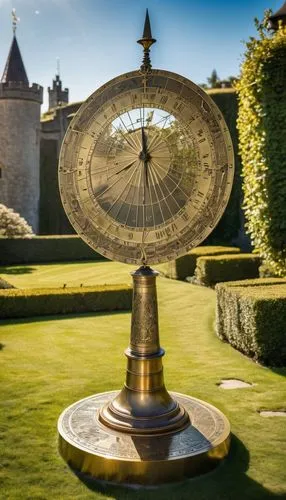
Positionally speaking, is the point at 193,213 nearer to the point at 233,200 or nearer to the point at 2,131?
the point at 233,200

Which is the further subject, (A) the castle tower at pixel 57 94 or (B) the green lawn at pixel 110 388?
(A) the castle tower at pixel 57 94

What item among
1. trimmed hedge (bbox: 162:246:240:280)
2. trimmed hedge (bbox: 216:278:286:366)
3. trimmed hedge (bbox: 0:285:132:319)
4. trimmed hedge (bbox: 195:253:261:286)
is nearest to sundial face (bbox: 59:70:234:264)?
trimmed hedge (bbox: 216:278:286:366)

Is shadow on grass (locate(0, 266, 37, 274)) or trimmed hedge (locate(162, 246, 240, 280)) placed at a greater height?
trimmed hedge (locate(162, 246, 240, 280))

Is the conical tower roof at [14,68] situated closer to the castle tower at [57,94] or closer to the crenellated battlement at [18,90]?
the crenellated battlement at [18,90]

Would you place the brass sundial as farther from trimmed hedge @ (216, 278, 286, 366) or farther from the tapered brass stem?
trimmed hedge @ (216, 278, 286, 366)

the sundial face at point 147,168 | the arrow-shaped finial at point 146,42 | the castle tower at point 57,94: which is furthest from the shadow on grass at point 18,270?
the castle tower at point 57,94

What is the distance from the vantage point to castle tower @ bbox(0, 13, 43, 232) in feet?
119

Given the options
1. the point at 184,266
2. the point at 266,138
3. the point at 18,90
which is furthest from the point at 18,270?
the point at 18,90

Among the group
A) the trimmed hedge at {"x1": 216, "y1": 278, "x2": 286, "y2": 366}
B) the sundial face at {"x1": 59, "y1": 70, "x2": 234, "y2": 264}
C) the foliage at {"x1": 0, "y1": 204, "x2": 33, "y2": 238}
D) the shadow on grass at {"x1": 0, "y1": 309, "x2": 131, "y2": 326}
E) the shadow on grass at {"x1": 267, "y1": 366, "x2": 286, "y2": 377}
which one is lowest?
the shadow on grass at {"x1": 0, "y1": 309, "x2": 131, "y2": 326}

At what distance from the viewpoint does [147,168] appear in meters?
5.41

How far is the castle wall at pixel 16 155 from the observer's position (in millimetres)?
36281

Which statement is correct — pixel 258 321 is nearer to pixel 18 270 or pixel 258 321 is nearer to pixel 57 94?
pixel 18 270

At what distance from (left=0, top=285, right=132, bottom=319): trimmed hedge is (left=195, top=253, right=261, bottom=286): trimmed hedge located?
439 cm

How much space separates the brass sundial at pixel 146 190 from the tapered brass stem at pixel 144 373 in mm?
12
